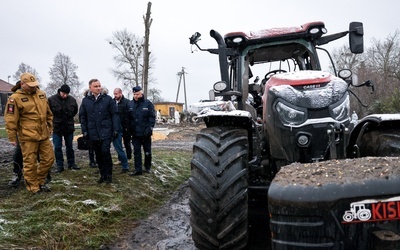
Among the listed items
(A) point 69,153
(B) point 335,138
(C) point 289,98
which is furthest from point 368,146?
(A) point 69,153

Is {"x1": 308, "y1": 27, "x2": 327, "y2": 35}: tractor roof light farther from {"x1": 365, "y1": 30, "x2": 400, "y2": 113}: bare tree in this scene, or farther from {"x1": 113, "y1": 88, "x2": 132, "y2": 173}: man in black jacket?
{"x1": 365, "y1": 30, "x2": 400, "y2": 113}: bare tree

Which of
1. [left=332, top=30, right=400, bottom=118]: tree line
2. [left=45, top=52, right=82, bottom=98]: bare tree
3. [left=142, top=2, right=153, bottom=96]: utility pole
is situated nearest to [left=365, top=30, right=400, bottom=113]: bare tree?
[left=332, top=30, right=400, bottom=118]: tree line

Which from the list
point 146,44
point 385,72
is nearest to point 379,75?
point 385,72

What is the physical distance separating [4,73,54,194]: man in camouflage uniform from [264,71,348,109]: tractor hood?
3632mm

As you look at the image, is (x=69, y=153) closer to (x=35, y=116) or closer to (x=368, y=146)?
(x=35, y=116)

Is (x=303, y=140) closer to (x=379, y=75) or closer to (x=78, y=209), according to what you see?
(x=78, y=209)

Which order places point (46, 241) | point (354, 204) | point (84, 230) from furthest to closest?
point (84, 230) → point (46, 241) → point (354, 204)

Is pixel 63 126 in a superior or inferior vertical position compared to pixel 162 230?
superior

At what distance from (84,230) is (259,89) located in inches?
118

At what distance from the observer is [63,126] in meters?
6.77

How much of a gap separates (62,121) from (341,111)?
205 inches

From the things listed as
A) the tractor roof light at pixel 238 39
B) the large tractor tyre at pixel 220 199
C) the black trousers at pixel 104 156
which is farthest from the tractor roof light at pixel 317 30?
the black trousers at pixel 104 156

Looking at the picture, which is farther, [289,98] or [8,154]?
[8,154]

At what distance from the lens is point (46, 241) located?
369cm
